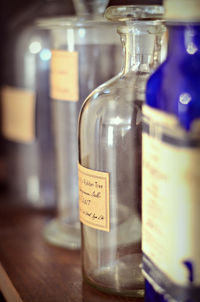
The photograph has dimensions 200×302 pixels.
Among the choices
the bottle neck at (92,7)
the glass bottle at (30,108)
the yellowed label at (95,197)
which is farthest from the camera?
the glass bottle at (30,108)

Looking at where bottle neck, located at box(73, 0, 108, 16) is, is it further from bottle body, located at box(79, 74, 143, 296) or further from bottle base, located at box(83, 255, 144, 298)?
bottle base, located at box(83, 255, 144, 298)

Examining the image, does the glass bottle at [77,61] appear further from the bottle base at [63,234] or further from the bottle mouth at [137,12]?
the bottle mouth at [137,12]

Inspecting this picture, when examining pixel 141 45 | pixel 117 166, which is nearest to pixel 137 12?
pixel 141 45

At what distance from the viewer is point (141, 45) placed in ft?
1.68

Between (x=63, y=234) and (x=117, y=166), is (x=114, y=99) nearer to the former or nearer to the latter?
(x=117, y=166)

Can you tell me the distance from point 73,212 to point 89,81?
0.17 m

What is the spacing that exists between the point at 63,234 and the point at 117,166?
18 centimetres

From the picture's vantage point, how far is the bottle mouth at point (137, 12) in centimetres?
47

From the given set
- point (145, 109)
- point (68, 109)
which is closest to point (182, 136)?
point (145, 109)

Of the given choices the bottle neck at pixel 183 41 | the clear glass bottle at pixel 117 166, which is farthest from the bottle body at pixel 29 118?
the bottle neck at pixel 183 41

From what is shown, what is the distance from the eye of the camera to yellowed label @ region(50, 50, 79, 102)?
2.14 ft

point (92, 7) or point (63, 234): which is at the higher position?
point (92, 7)

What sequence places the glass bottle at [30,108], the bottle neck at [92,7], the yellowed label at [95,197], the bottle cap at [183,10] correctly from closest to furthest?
the bottle cap at [183,10]
the yellowed label at [95,197]
the bottle neck at [92,7]
the glass bottle at [30,108]

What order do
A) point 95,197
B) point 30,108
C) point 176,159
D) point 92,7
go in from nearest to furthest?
point 176,159
point 95,197
point 92,7
point 30,108
